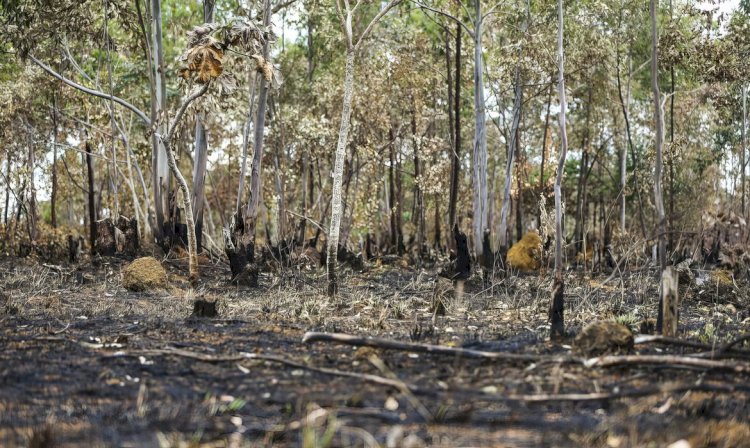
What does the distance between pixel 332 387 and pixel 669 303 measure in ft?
9.47

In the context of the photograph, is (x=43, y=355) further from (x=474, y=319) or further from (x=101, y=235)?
(x=101, y=235)

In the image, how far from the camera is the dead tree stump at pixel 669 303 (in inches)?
226

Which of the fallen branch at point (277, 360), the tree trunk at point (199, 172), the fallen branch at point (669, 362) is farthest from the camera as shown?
the tree trunk at point (199, 172)

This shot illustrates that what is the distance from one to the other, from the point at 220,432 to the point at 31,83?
1806 centimetres

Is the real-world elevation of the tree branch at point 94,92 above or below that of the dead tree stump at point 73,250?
above

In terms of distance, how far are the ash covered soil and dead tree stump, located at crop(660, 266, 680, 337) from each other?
0.74 ft

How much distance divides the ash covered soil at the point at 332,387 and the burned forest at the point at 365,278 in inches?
0.8

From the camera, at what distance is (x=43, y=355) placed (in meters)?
5.19

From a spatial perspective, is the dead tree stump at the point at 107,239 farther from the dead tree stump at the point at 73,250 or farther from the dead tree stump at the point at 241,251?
the dead tree stump at the point at 241,251

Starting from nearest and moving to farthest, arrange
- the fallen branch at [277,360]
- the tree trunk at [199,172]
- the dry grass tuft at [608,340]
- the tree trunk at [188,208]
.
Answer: the fallen branch at [277,360] → the dry grass tuft at [608,340] → the tree trunk at [188,208] → the tree trunk at [199,172]

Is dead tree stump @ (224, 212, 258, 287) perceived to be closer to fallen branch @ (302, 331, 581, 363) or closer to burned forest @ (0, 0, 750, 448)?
burned forest @ (0, 0, 750, 448)

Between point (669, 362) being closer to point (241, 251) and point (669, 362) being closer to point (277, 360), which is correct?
point (277, 360)

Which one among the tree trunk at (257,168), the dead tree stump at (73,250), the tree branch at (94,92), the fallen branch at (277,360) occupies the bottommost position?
the fallen branch at (277,360)

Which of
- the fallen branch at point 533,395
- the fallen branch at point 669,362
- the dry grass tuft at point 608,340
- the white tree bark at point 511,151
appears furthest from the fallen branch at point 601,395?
the white tree bark at point 511,151
